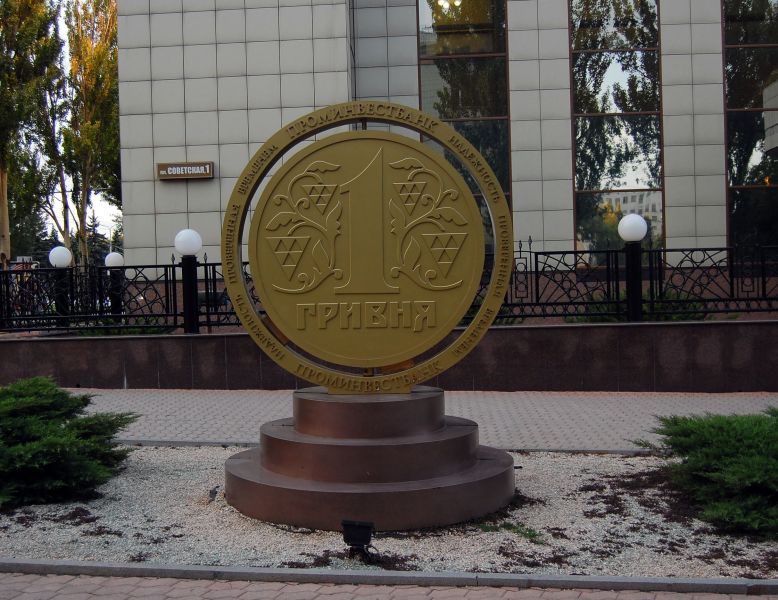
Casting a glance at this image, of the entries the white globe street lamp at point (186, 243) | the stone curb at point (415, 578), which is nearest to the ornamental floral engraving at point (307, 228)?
the stone curb at point (415, 578)

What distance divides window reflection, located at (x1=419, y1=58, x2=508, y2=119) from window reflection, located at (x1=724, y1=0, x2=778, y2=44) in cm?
477

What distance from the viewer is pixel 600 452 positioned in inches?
321

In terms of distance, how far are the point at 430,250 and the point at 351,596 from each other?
274cm

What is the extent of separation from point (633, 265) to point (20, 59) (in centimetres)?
2017

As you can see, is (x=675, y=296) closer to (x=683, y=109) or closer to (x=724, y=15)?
(x=683, y=109)

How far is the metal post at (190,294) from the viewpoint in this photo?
12.8 metres

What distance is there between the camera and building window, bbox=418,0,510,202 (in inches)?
698

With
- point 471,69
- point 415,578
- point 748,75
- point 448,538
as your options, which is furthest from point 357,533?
point 748,75

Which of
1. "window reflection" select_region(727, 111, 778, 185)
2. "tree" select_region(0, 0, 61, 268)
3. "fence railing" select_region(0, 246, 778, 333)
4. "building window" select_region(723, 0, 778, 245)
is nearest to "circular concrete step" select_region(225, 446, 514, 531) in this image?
"fence railing" select_region(0, 246, 778, 333)

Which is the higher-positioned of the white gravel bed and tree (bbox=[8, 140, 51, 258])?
tree (bbox=[8, 140, 51, 258])

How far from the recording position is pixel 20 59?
2481cm

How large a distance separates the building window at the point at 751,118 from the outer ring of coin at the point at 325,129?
1269 cm

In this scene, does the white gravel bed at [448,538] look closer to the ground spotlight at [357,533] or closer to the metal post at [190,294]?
the ground spotlight at [357,533]

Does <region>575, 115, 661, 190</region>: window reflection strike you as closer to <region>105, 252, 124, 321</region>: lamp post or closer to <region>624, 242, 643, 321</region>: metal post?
<region>624, 242, 643, 321</region>: metal post
